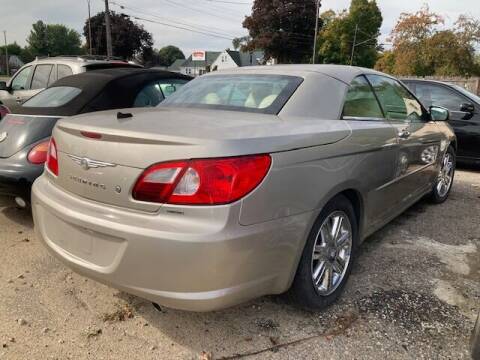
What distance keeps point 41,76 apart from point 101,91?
12.0 feet

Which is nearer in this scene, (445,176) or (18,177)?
(18,177)

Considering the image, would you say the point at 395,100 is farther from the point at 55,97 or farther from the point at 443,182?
the point at 55,97

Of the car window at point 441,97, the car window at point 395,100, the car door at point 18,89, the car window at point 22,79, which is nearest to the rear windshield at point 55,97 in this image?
the car window at point 395,100

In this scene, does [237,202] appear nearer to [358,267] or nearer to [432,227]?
[358,267]

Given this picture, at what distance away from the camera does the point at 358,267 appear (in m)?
3.30

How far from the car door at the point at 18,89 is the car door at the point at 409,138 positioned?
623cm

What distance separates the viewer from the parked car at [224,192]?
1933 mm

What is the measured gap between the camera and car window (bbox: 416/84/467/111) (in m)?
7.19

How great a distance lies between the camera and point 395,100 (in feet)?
12.3

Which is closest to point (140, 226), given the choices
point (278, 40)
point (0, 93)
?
point (0, 93)

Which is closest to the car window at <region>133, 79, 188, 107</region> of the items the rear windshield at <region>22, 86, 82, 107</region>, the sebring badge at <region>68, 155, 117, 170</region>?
the rear windshield at <region>22, 86, 82, 107</region>

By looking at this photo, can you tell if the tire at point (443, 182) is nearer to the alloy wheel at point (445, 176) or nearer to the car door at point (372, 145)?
the alloy wheel at point (445, 176)

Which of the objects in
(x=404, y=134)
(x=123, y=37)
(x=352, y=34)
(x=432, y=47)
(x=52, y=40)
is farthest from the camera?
(x=52, y=40)

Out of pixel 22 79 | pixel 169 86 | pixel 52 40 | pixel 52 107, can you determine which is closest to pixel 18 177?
pixel 52 107
